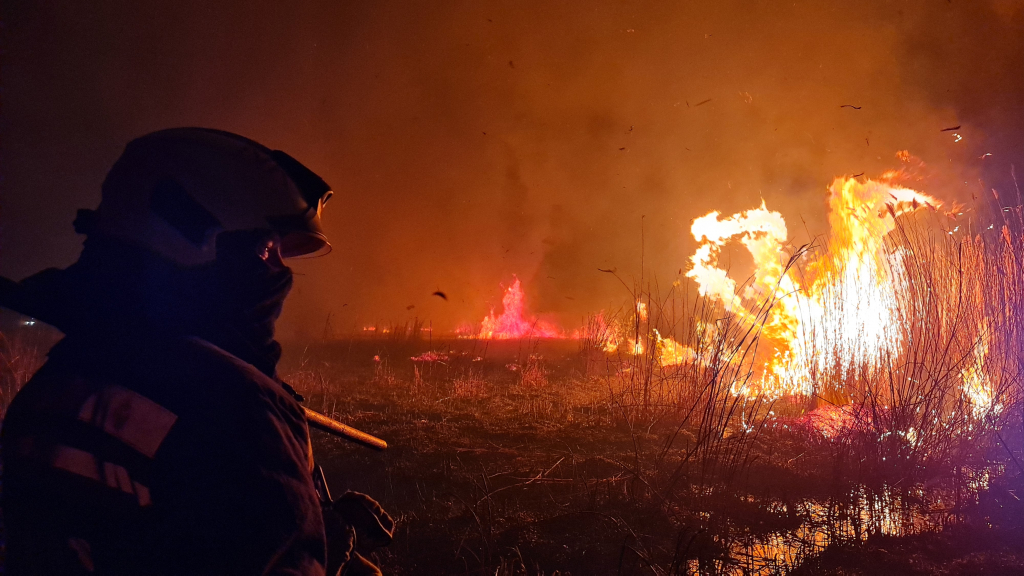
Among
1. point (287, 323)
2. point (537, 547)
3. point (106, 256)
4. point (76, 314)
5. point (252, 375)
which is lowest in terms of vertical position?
point (537, 547)

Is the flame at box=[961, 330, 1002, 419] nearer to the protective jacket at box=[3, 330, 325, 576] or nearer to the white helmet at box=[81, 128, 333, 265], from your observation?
the protective jacket at box=[3, 330, 325, 576]

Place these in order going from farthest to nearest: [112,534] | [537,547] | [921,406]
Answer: [921,406], [537,547], [112,534]

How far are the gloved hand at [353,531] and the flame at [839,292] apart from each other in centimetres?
482

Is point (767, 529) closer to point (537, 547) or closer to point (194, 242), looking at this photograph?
point (537, 547)

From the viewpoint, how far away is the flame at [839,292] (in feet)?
23.0

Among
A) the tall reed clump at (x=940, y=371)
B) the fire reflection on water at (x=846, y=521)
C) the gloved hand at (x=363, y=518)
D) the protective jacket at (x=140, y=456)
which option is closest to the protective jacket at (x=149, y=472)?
the protective jacket at (x=140, y=456)

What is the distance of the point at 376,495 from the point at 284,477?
3.70 m

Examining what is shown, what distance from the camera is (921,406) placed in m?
5.61

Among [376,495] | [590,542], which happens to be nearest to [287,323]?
[376,495]

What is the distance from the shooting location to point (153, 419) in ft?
4.12

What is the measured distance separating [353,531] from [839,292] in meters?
8.52

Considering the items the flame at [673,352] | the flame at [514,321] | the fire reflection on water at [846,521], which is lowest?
the fire reflection on water at [846,521]

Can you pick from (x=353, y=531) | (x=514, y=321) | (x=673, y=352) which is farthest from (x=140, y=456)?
(x=514, y=321)

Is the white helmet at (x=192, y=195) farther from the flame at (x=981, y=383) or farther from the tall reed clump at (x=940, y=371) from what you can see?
the flame at (x=981, y=383)
